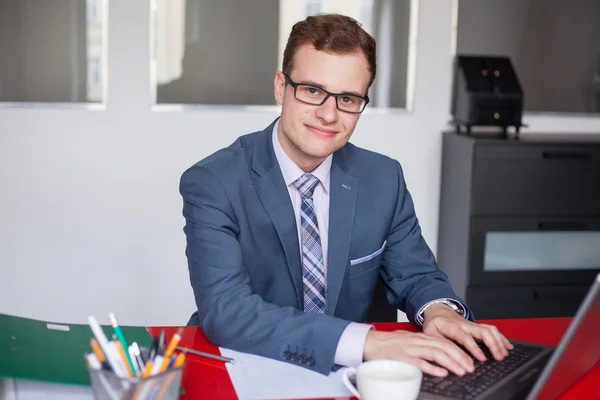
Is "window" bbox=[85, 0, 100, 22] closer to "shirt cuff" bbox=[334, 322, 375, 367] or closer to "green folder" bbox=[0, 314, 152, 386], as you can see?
"green folder" bbox=[0, 314, 152, 386]

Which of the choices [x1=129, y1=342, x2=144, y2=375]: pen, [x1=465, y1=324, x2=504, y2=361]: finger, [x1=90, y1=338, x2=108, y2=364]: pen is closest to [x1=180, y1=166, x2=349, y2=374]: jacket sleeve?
[x1=465, y1=324, x2=504, y2=361]: finger

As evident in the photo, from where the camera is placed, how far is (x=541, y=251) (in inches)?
149

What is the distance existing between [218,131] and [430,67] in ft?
3.55

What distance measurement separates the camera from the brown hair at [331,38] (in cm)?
192

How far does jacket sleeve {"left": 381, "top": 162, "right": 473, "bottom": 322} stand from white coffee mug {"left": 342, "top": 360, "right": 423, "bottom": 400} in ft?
2.08

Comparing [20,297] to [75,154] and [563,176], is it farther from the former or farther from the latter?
[563,176]

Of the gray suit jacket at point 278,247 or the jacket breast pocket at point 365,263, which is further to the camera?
the jacket breast pocket at point 365,263

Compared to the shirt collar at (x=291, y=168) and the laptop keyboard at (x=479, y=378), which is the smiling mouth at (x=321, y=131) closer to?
the shirt collar at (x=291, y=168)

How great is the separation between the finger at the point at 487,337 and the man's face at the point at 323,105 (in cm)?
56

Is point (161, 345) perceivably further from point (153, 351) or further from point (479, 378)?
point (479, 378)

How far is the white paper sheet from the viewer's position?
4.65ft

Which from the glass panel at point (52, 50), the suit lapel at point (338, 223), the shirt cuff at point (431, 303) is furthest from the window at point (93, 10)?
the shirt cuff at point (431, 303)

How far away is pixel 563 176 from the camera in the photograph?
3.70 m

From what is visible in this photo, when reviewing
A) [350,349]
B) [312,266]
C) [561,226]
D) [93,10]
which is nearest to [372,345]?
[350,349]
